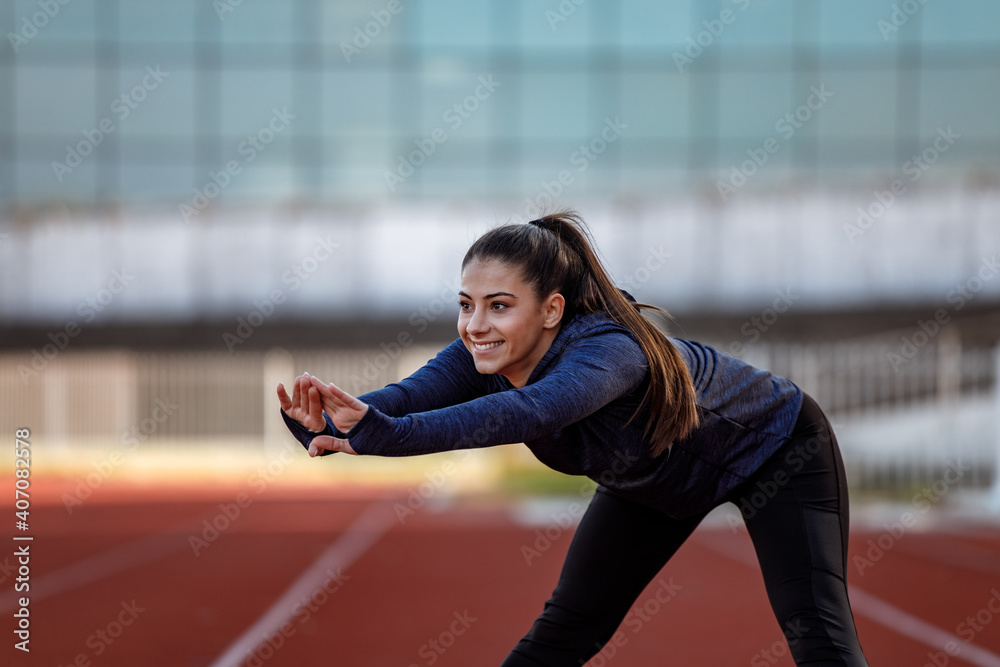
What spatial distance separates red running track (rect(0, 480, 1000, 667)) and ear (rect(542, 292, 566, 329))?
323 centimetres

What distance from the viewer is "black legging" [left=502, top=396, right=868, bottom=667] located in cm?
237

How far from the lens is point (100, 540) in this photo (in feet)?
31.8

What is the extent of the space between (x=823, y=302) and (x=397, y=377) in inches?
309

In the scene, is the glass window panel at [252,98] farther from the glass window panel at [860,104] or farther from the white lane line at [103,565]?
the white lane line at [103,565]

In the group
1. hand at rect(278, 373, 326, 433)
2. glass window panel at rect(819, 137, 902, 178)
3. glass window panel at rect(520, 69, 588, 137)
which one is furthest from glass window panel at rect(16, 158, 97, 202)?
hand at rect(278, 373, 326, 433)

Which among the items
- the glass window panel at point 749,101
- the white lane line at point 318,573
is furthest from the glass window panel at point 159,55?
the white lane line at point 318,573

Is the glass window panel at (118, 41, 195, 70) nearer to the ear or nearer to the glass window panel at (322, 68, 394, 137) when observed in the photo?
the glass window panel at (322, 68, 394, 137)

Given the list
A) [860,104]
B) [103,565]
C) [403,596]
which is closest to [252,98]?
[860,104]

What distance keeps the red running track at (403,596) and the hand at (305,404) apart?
3303mm

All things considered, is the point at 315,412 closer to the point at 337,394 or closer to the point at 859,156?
the point at 337,394

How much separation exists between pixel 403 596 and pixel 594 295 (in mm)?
5000

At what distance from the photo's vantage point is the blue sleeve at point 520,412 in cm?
187

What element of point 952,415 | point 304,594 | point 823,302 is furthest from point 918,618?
point 823,302

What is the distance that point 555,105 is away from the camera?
18844 millimetres
